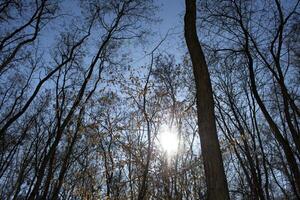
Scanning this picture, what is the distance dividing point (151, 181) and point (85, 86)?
233 inches

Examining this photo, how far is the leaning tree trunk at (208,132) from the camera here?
3331 mm

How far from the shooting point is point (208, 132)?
3.81 m

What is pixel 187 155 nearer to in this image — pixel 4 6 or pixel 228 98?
pixel 228 98

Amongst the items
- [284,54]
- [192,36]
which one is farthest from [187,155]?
[192,36]

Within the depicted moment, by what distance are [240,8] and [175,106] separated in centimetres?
524

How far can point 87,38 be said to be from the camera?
1438 centimetres

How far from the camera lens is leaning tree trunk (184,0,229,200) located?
333cm

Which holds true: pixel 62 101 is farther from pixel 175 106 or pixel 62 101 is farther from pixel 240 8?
pixel 240 8

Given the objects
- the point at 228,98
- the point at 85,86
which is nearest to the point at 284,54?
the point at 228,98

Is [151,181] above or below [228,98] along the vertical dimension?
below

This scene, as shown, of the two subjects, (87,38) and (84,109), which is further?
(87,38)

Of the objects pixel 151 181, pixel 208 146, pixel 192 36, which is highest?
pixel 192 36

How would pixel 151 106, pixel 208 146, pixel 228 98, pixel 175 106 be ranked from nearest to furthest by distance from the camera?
pixel 208 146
pixel 151 106
pixel 175 106
pixel 228 98

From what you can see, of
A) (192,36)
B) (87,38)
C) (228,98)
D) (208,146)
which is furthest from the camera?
(228,98)
